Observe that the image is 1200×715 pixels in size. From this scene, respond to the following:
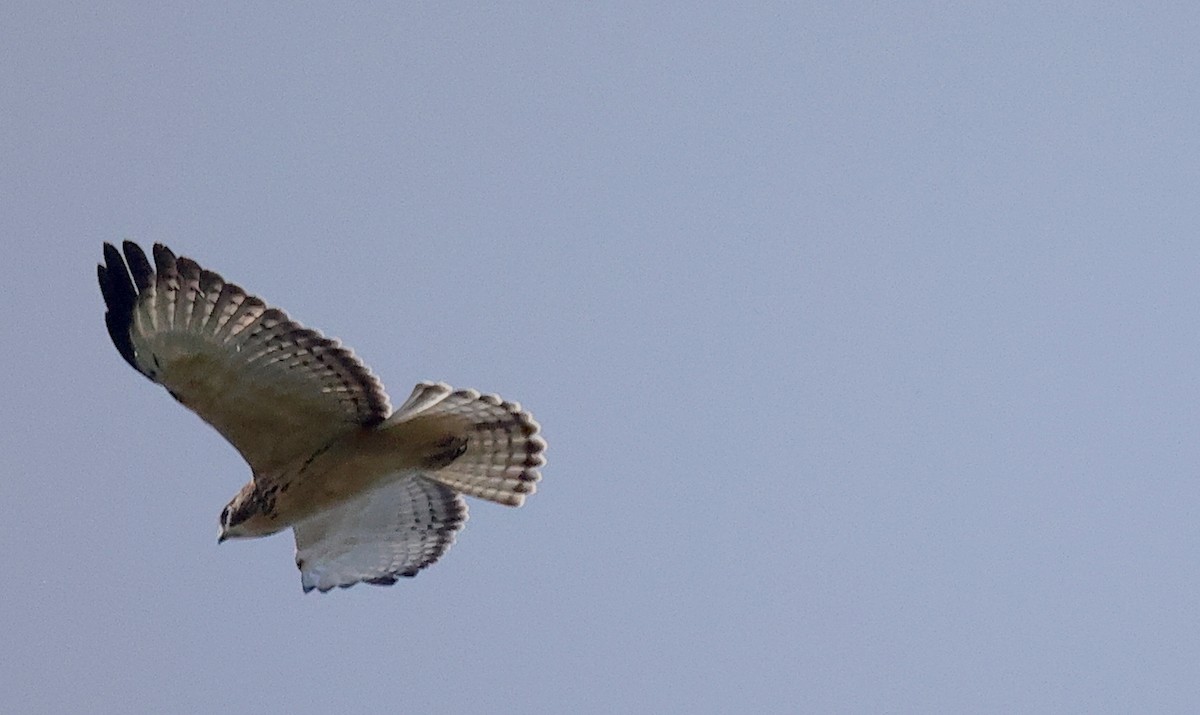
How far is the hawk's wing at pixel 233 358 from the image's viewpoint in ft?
27.5

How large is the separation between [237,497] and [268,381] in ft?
2.46

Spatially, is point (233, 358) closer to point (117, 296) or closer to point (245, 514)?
point (117, 296)

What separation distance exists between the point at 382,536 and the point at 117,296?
2.36 metres

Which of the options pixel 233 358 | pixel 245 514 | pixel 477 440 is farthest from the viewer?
pixel 477 440

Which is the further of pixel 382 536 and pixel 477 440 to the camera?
pixel 382 536

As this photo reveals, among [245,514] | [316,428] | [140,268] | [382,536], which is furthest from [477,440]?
[140,268]

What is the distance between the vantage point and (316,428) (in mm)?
8945

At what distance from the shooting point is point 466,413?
30.5 ft

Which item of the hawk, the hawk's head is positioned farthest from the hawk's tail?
the hawk's head

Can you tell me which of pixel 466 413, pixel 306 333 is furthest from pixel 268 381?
pixel 466 413

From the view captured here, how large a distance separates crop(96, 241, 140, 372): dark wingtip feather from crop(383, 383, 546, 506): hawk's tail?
1.42 m

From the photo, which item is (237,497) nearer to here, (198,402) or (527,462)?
(198,402)

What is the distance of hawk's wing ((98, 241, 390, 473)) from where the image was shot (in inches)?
329

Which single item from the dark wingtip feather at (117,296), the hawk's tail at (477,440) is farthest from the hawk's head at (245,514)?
the dark wingtip feather at (117,296)
